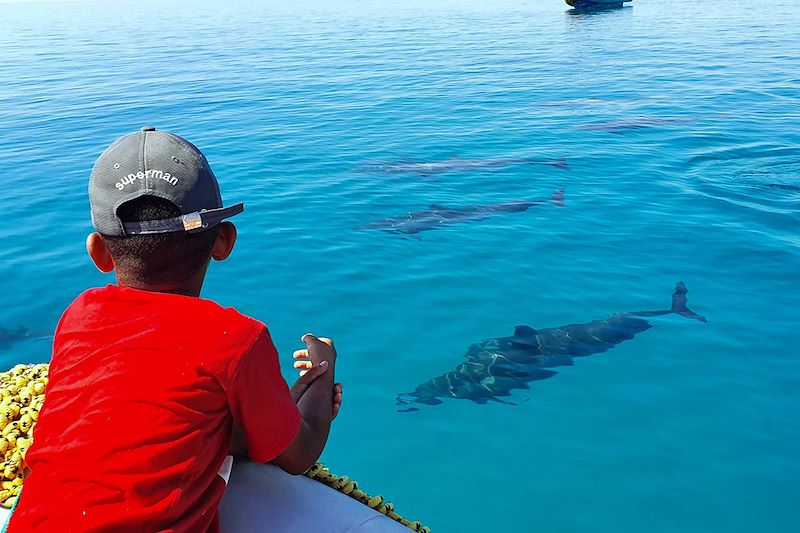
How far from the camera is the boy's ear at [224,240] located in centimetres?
226

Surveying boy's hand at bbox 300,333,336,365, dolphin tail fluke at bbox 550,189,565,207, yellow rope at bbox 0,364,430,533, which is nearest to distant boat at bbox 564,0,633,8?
dolphin tail fluke at bbox 550,189,565,207

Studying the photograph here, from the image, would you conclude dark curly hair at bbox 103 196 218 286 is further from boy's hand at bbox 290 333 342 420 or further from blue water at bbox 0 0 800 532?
blue water at bbox 0 0 800 532

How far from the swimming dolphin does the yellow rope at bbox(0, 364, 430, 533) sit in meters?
11.4

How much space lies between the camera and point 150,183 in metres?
2.04

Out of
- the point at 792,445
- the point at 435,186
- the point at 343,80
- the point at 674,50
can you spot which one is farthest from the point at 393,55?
the point at 792,445

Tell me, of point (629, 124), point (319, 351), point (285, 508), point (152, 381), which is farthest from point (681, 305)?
point (629, 124)

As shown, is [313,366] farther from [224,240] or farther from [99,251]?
[99,251]

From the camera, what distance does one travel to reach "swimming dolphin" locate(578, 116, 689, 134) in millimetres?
13078

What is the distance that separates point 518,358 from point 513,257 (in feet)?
7.72

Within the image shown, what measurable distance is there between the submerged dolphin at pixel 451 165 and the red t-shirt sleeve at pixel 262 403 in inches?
346

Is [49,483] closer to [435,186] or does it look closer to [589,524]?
[589,524]

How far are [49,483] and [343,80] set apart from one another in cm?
1839

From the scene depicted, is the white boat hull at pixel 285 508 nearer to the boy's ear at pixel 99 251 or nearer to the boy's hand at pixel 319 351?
the boy's hand at pixel 319 351

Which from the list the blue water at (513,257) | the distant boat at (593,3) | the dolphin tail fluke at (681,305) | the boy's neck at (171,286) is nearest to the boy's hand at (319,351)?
the boy's neck at (171,286)
